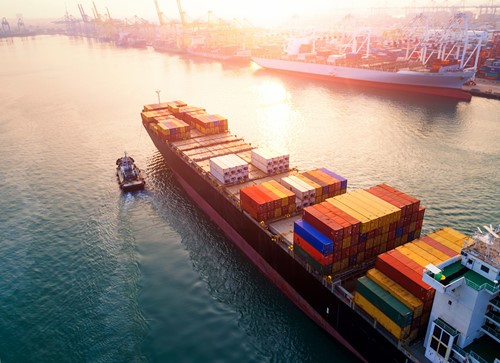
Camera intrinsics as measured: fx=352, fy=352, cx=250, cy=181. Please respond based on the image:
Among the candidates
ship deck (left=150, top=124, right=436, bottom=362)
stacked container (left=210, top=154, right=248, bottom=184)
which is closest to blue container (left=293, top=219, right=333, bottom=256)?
ship deck (left=150, top=124, right=436, bottom=362)

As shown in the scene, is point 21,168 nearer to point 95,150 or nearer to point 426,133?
point 95,150

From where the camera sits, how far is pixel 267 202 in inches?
1455

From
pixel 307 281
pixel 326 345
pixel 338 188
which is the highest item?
pixel 338 188

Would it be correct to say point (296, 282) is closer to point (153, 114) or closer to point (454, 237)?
point (454, 237)

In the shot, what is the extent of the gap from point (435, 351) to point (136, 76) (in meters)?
166

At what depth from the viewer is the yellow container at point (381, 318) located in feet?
77.4

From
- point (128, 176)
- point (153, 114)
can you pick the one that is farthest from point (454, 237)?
point (153, 114)

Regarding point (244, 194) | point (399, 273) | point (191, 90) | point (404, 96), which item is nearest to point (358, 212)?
point (399, 273)

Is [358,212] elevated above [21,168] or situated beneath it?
elevated above

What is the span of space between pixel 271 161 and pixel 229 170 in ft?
20.2

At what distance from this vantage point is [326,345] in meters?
30.1

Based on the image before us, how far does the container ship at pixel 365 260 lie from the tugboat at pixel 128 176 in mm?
13734

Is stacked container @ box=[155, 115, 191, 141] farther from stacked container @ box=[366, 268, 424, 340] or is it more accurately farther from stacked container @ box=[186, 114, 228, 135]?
stacked container @ box=[366, 268, 424, 340]

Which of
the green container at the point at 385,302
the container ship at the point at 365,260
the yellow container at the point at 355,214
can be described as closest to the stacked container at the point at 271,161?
the container ship at the point at 365,260
